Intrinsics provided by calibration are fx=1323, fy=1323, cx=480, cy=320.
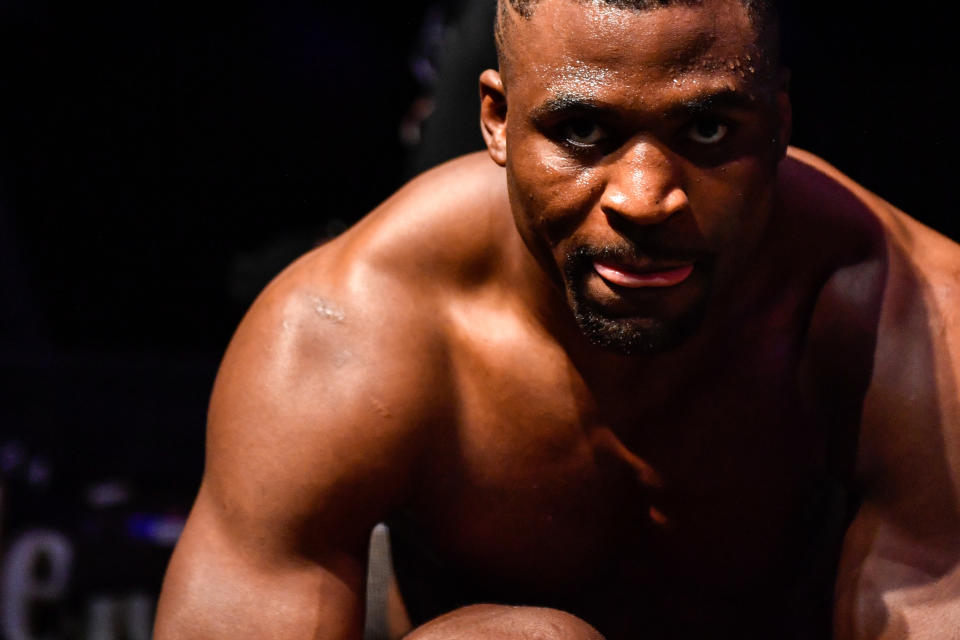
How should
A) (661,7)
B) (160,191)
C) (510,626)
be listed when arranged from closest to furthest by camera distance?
(661,7), (510,626), (160,191)

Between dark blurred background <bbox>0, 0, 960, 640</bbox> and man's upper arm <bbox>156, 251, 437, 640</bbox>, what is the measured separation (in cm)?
42

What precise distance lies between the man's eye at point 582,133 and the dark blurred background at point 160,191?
475 millimetres

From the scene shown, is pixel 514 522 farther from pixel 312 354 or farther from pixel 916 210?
pixel 916 210

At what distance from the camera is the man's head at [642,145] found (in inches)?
31.5

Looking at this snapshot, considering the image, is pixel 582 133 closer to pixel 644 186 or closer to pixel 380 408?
pixel 644 186

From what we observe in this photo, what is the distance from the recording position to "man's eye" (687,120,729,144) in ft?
2.69

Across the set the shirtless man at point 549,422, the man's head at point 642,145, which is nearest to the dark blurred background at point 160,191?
the shirtless man at point 549,422

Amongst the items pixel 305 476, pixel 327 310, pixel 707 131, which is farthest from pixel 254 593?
pixel 707 131

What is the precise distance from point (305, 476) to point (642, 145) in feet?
1.13

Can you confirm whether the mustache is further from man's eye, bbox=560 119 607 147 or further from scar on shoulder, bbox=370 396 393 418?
scar on shoulder, bbox=370 396 393 418

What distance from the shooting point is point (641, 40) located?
2.61 ft

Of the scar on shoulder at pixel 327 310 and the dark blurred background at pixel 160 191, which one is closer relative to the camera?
the scar on shoulder at pixel 327 310

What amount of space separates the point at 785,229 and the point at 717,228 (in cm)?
13

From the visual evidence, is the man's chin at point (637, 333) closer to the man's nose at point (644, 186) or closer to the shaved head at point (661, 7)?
the man's nose at point (644, 186)
